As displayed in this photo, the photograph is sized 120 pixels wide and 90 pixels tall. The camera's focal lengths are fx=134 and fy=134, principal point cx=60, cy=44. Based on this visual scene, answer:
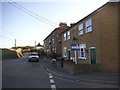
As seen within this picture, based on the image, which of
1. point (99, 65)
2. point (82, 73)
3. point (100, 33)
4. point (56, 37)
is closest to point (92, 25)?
point (100, 33)

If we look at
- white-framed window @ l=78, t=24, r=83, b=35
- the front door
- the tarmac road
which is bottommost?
the tarmac road

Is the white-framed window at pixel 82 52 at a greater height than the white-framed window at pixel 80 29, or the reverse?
the white-framed window at pixel 80 29

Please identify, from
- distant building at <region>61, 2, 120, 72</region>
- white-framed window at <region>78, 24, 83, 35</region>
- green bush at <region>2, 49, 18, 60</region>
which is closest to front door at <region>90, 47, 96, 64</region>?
distant building at <region>61, 2, 120, 72</region>

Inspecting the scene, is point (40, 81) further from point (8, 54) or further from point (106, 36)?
point (8, 54)

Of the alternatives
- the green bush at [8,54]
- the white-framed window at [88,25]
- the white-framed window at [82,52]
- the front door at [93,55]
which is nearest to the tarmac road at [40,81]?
the front door at [93,55]

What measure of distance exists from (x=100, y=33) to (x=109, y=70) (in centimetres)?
328

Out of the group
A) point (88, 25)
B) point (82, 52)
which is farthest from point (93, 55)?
point (88, 25)

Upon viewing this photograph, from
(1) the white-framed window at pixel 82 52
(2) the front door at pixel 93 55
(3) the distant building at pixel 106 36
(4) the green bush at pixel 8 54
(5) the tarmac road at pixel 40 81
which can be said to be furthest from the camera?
(4) the green bush at pixel 8 54

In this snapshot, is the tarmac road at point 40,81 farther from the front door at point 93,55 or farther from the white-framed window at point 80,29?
the white-framed window at point 80,29

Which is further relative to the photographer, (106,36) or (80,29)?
(80,29)

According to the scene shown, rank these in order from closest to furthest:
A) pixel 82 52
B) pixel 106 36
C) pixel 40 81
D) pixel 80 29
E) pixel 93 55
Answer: pixel 40 81 → pixel 106 36 → pixel 93 55 → pixel 82 52 → pixel 80 29

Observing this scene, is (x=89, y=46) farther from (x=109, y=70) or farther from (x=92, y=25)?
(x=109, y=70)

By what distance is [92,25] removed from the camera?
42.9 feet

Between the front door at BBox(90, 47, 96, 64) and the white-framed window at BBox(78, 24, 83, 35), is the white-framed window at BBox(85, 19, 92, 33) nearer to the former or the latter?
the white-framed window at BBox(78, 24, 83, 35)
